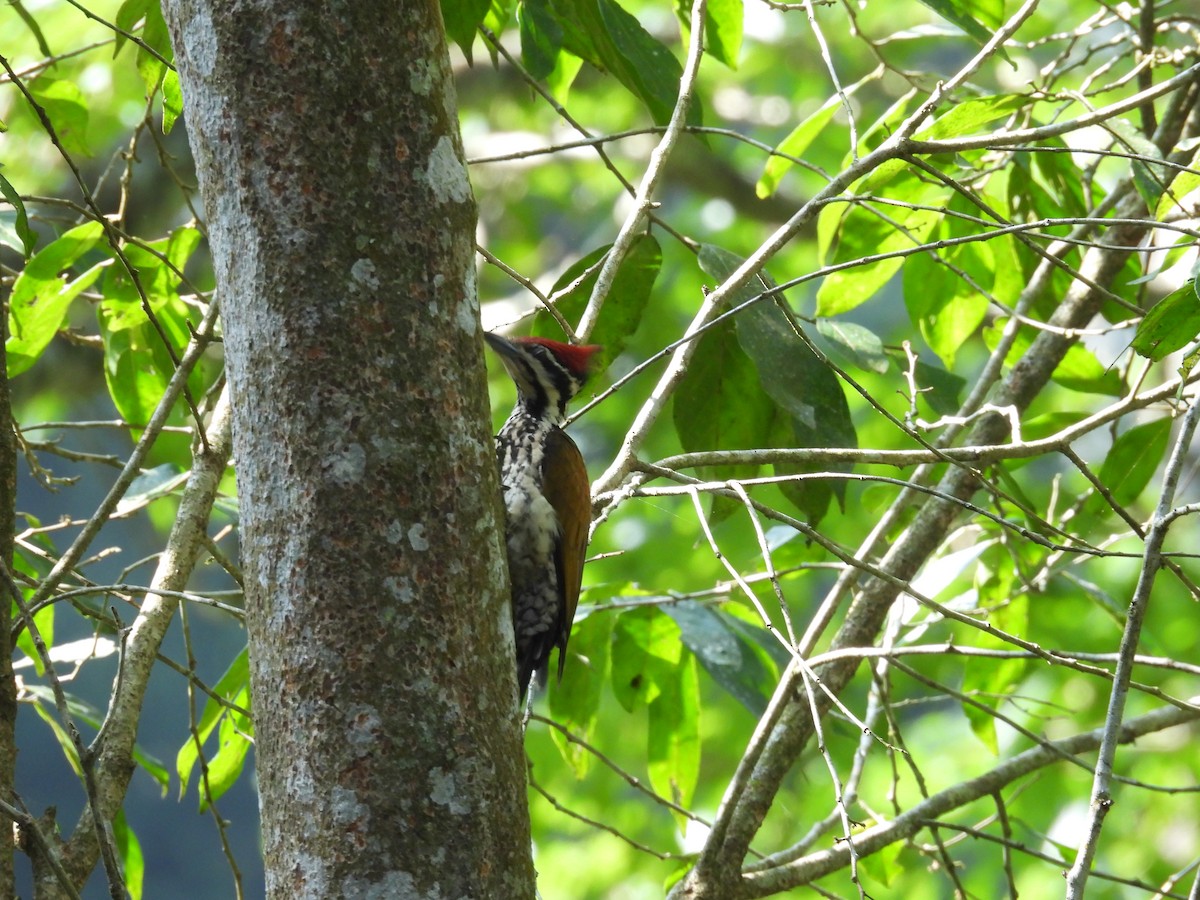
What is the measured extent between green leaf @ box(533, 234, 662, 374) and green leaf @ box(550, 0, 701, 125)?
28 centimetres

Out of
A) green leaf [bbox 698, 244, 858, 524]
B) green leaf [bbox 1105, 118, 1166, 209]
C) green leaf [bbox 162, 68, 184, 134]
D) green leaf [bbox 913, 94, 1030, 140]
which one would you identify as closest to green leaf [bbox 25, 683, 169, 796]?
green leaf [bbox 162, 68, 184, 134]

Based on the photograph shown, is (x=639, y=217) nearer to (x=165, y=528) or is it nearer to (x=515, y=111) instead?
(x=165, y=528)

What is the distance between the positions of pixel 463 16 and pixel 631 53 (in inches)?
12.4

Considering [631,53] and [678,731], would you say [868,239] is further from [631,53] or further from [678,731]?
[678,731]

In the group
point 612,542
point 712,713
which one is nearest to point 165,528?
point 612,542

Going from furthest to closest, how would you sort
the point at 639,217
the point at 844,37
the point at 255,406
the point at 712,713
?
the point at 844,37 → the point at 712,713 → the point at 639,217 → the point at 255,406

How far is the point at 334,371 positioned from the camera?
1238mm

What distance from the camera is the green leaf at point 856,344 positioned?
2355mm

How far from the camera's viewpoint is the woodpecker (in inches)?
99.4

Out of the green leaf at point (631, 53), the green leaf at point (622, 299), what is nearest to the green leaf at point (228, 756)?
the green leaf at point (622, 299)

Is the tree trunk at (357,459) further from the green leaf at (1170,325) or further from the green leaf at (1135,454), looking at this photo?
the green leaf at (1135,454)

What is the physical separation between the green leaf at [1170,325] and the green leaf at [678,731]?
1137 millimetres

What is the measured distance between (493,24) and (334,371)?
5.84 ft

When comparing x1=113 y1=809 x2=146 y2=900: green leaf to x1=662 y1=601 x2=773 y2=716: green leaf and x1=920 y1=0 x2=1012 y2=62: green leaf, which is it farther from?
x1=920 y1=0 x2=1012 y2=62: green leaf
